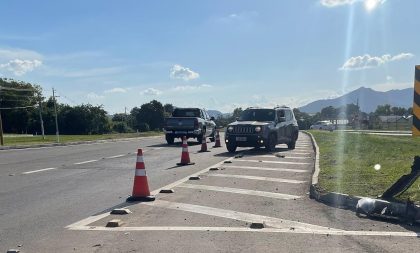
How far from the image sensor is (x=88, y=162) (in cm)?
1719

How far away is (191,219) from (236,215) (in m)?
0.72

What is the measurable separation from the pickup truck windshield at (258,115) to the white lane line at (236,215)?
12678mm

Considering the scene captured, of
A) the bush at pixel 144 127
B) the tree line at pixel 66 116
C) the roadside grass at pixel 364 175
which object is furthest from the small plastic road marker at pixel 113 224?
the bush at pixel 144 127

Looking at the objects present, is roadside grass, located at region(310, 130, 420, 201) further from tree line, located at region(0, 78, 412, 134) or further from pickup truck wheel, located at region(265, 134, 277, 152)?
tree line, located at region(0, 78, 412, 134)

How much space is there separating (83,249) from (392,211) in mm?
4418

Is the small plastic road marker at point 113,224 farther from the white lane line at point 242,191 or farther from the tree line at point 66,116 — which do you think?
the tree line at point 66,116

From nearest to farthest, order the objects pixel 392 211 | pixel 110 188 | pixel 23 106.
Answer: pixel 392 211 → pixel 110 188 → pixel 23 106

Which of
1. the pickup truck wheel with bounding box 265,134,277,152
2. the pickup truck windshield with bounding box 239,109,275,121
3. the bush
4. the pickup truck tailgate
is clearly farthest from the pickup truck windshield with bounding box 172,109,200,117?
the bush

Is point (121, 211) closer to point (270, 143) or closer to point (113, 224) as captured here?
point (113, 224)

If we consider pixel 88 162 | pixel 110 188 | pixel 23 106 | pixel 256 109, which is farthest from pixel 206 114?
pixel 23 106

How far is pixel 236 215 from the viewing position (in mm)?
7629

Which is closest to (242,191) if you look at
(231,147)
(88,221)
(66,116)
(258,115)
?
(88,221)

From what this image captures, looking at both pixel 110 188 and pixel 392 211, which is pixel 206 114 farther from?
pixel 392 211

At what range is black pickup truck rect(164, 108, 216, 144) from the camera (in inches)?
1083
